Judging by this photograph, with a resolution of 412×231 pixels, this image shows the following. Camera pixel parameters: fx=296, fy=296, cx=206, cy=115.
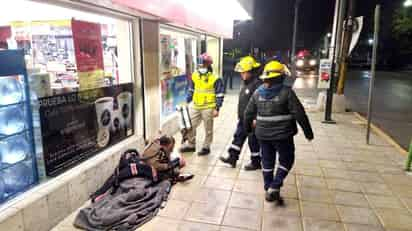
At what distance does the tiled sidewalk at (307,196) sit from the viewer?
292 centimetres

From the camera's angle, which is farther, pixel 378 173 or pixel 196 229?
pixel 378 173

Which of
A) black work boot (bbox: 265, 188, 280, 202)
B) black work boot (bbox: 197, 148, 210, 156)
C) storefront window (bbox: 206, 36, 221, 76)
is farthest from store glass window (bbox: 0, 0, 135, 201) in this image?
storefront window (bbox: 206, 36, 221, 76)

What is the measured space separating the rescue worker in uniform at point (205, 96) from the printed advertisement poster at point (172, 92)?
3.25ft

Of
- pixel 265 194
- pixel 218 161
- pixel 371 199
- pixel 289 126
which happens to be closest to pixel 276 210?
pixel 265 194

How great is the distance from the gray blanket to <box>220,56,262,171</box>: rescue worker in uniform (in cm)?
126

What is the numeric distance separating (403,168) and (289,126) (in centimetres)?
240

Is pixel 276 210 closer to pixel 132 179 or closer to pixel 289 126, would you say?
pixel 289 126

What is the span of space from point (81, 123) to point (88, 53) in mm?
831

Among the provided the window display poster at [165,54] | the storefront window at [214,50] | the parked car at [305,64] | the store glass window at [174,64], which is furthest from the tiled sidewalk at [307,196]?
the parked car at [305,64]

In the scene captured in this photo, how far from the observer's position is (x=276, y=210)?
316 cm

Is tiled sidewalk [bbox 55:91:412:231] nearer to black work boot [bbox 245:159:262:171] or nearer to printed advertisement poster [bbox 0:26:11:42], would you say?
black work boot [bbox 245:159:262:171]

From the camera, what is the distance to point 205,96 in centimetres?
469

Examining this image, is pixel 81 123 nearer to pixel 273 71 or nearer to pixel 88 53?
pixel 88 53

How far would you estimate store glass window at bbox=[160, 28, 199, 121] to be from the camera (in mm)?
5707
